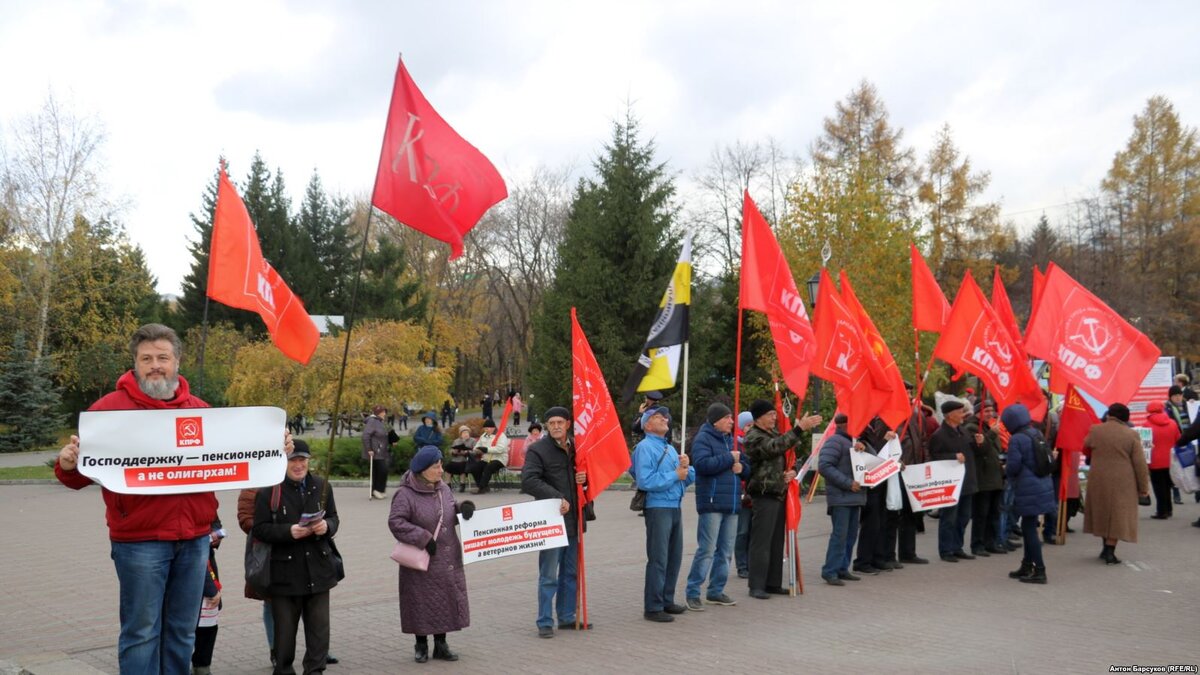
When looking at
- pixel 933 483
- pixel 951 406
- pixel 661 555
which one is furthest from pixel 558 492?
pixel 951 406

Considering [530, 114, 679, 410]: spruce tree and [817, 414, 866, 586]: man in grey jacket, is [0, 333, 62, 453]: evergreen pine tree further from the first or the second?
[817, 414, 866, 586]: man in grey jacket

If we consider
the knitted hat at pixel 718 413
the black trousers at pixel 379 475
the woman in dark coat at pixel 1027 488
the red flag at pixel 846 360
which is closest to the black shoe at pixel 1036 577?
the woman in dark coat at pixel 1027 488

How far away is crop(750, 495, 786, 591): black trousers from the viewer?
9852 mm

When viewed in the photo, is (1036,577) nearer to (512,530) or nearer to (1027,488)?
(1027,488)

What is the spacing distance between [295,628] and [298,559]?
502 millimetres

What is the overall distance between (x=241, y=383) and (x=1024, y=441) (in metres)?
29.5

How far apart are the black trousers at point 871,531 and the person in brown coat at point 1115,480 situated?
8.40 ft

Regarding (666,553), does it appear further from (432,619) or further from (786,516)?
(432,619)

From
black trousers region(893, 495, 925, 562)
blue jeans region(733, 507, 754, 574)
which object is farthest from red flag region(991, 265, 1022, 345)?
blue jeans region(733, 507, 754, 574)

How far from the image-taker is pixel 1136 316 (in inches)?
→ 1865

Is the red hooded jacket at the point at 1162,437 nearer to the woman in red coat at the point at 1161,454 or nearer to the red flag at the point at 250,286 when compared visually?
the woman in red coat at the point at 1161,454

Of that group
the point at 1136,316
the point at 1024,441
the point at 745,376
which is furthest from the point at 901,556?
the point at 1136,316

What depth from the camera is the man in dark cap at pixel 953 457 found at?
12141 millimetres

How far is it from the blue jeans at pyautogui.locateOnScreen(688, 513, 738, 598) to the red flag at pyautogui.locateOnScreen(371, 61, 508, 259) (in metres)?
3.83
